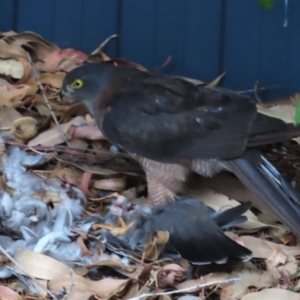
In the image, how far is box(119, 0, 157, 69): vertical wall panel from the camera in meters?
2.40

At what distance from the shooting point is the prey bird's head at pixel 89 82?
2166 millimetres

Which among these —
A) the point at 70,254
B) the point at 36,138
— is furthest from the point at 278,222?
the point at 36,138

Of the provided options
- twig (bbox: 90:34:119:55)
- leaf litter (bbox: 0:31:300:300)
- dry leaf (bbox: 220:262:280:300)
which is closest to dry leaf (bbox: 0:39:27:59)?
leaf litter (bbox: 0:31:300:300)

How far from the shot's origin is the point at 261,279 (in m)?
1.78

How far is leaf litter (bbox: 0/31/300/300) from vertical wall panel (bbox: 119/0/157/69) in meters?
0.05

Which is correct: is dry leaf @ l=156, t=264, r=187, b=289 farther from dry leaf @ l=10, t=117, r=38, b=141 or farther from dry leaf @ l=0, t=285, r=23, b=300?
dry leaf @ l=10, t=117, r=38, b=141

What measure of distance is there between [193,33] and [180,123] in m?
0.56

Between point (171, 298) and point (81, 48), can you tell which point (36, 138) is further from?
point (171, 298)

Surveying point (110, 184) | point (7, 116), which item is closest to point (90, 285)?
point (110, 184)

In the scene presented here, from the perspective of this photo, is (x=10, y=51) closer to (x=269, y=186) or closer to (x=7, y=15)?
(x=7, y=15)

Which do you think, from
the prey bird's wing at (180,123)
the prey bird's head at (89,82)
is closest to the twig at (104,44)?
the prey bird's head at (89,82)

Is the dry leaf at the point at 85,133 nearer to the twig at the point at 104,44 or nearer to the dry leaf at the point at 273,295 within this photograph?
the twig at the point at 104,44

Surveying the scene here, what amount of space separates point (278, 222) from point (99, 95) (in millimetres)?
650

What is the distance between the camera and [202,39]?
7.87 feet
